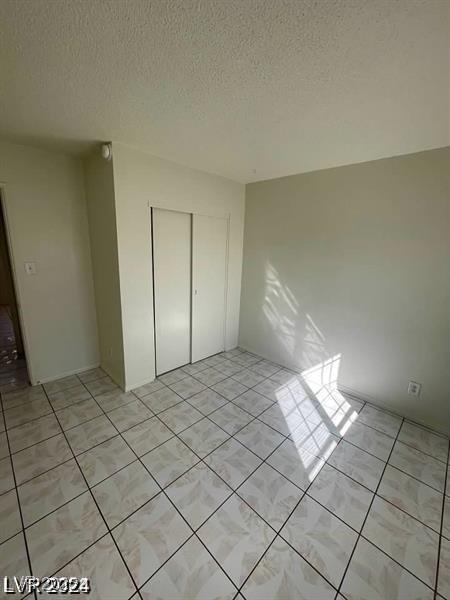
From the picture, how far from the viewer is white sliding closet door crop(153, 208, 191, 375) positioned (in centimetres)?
262

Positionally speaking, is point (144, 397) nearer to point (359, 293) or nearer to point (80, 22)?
point (359, 293)

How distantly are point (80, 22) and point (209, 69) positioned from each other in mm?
531

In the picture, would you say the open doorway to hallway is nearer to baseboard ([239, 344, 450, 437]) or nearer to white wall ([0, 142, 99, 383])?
white wall ([0, 142, 99, 383])

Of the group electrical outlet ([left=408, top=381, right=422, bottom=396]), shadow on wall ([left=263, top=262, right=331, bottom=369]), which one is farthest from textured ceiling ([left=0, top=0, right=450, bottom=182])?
electrical outlet ([left=408, top=381, right=422, bottom=396])

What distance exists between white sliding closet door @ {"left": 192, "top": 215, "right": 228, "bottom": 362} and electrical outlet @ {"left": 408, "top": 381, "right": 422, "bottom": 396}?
7.21 feet

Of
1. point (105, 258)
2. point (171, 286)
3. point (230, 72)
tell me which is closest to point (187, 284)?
point (171, 286)

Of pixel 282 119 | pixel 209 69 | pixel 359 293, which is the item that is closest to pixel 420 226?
pixel 359 293

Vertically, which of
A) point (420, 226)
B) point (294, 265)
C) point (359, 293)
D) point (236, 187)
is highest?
point (236, 187)

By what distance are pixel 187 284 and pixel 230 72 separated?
2045 millimetres

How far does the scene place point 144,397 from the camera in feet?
8.26

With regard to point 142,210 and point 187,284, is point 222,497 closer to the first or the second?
point 187,284

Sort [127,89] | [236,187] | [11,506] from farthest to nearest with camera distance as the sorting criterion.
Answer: [236,187], [11,506], [127,89]

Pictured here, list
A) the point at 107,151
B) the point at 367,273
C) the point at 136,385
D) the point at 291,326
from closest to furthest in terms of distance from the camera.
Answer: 1. the point at 107,151
2. the point at 367,273
3. the point at 136,385
4. the point at 291,326

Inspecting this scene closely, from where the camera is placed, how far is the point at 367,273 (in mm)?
2416
